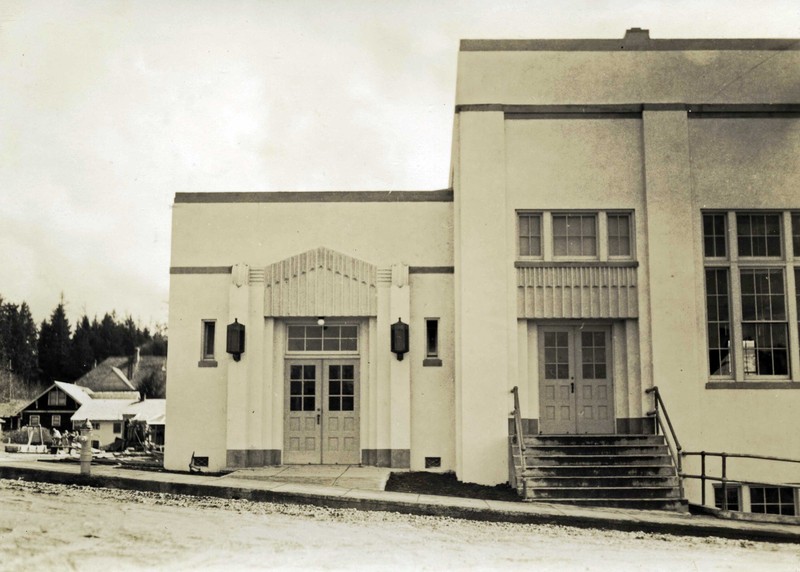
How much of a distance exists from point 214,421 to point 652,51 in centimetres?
1086

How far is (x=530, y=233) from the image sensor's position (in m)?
15.4

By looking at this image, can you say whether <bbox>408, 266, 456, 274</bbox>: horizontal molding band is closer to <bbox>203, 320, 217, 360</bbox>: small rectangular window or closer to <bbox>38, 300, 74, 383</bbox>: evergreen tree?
<bbox>203, 320, 217, 360</bbox>: small rectangular window

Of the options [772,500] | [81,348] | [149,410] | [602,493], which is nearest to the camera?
[602,493]

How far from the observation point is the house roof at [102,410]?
5075 centimetres

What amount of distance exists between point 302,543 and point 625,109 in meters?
10.2

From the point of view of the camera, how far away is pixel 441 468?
52.0ft

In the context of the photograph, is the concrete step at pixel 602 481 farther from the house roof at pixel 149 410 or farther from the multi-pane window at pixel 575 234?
the house roof at pixel 149 410

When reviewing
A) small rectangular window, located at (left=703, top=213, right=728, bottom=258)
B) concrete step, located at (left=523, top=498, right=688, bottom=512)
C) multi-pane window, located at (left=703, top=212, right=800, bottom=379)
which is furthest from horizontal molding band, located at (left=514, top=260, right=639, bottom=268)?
concrete step, located at (left=523, top=498, right=688, bottom=512)

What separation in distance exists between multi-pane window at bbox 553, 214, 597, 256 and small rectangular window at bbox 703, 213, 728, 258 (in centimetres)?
200

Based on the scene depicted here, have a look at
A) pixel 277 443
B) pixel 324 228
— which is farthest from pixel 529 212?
pixel 277 443

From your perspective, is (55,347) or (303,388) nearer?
(303,388)

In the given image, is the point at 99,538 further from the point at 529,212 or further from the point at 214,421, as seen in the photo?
the point at 529,212

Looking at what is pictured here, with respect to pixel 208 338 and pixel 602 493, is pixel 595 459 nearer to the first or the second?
pixel 602 493

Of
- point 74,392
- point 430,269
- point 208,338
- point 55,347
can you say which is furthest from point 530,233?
point 74,392
